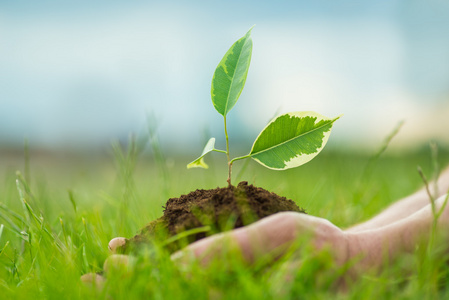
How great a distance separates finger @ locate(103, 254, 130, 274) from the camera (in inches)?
33.0

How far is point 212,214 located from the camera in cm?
92

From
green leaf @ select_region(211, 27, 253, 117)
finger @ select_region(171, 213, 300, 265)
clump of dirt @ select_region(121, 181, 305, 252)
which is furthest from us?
green leaf @ select_region(211, 27, 253, 117)

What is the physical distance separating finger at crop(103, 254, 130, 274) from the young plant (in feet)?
0.97

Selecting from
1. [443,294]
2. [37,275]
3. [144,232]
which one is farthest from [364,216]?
[37,275]

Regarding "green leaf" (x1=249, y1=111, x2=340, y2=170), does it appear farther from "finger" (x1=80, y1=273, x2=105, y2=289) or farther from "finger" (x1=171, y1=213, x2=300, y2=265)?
"finger" (x1=80, y1=273, x2=105, y2=289)

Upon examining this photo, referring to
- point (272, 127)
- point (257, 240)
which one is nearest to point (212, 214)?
point (257, 240)

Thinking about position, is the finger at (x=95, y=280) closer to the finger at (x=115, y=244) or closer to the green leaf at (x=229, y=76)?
the finger at (x=115, y=244)

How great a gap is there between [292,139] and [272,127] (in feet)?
0.20

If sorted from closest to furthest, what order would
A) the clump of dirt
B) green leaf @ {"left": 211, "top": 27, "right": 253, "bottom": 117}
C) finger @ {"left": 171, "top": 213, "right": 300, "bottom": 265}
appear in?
finger @ {"left": 171, "top": 213, "right": 300, "bottom": 265}, the clump of dirt, green leaf @ {"left": 211, "top": 27, "right": 253, "bottom": 117}

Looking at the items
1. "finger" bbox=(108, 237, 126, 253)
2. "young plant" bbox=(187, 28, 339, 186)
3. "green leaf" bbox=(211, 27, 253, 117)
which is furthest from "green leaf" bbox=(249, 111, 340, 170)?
"finger" bbox=(108, 237, 126, 253)

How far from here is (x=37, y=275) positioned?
1.01 meters

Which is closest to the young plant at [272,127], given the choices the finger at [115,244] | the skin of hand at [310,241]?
the skin of hand at [310,241]

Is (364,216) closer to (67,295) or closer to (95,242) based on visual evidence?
(95,242)

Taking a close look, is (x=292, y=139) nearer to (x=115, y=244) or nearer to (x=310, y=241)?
(x=310, y=241)
